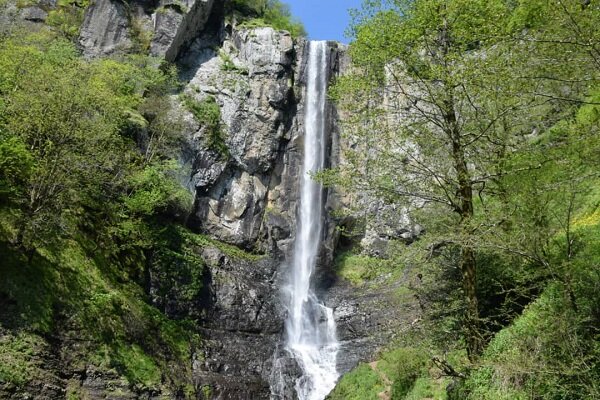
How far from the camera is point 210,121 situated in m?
29.2

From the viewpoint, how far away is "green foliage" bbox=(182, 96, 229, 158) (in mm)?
28797

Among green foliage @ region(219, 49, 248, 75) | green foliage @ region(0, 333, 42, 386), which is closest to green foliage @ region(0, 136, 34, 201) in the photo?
green foliage @ region(0, 333, 42, 386)

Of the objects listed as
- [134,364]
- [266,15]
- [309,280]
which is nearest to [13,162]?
[134,364]

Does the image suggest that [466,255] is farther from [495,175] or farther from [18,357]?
[18,357]

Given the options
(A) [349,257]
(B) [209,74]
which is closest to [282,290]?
(A) [349,257]

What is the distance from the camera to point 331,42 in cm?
3547

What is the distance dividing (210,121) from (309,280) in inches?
447

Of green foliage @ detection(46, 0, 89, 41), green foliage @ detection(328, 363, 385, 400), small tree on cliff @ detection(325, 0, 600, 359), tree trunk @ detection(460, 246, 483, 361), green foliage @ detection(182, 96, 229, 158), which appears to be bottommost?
green foliage @ detection(328, 363, 385, 400)

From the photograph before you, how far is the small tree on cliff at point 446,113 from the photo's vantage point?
9062 millimetres

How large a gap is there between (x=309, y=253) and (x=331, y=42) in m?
16.6

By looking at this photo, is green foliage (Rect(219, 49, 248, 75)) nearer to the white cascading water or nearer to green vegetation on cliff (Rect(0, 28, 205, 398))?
the white cascading water

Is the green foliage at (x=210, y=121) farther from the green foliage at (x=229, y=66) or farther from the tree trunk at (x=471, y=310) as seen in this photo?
the tree trunk at (x=471, y=310)

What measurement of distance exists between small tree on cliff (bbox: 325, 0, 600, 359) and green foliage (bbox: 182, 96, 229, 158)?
1848 centimetres

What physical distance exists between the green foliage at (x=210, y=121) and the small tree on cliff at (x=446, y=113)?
18.5 m
